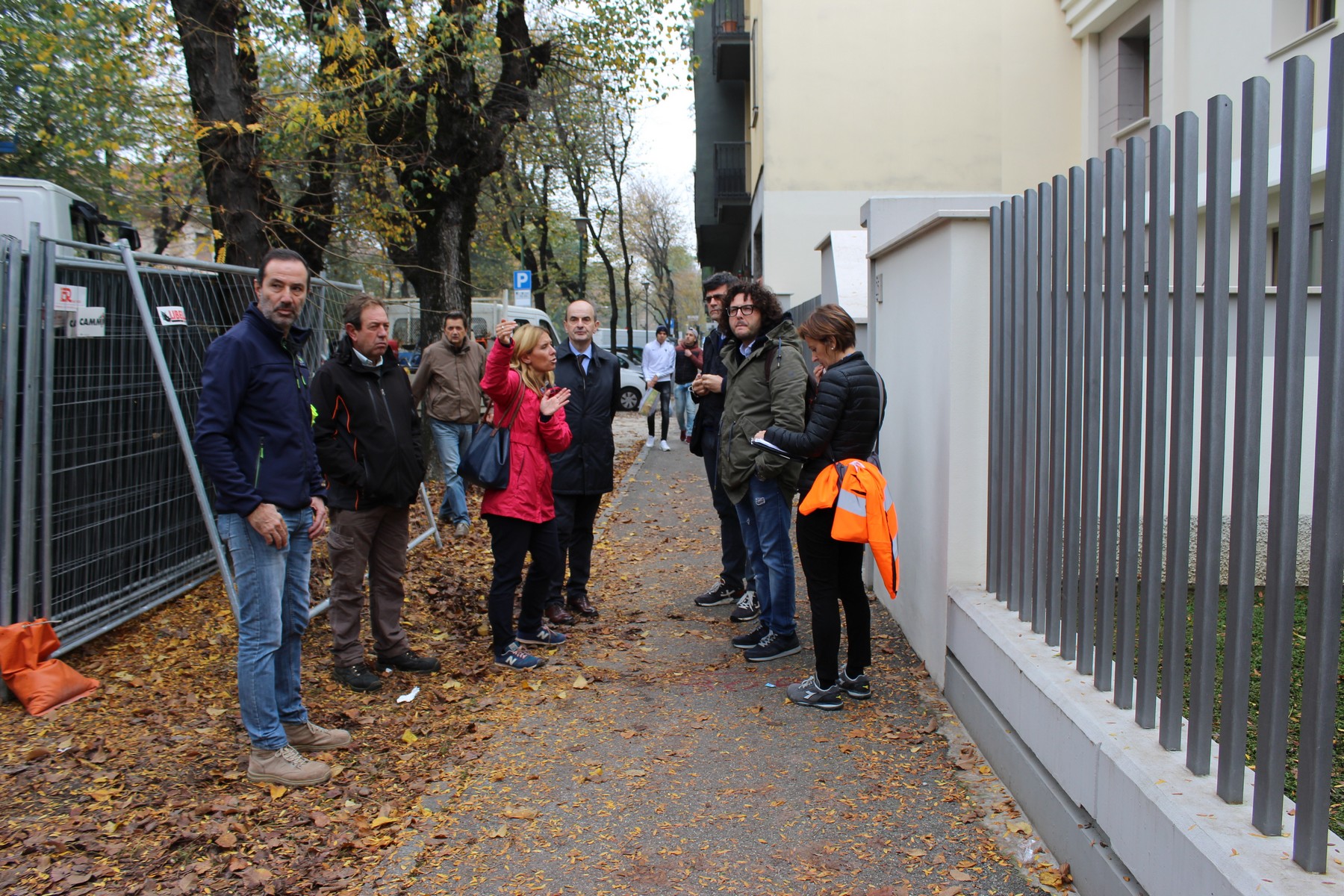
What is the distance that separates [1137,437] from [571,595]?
431cm

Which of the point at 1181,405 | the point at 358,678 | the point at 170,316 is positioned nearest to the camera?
the point at 1181,405

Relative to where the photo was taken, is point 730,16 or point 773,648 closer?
point 773,648

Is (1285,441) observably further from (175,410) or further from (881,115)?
(881,115)

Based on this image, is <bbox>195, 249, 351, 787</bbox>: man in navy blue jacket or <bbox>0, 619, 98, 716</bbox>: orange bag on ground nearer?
<bbox>195, 249, 351, 787</bbox>: man in navy blue jacket

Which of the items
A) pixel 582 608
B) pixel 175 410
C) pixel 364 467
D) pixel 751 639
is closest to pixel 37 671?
pixel 175 410

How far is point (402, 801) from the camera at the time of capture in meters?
3.99

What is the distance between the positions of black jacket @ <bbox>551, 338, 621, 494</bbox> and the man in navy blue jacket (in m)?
2.24

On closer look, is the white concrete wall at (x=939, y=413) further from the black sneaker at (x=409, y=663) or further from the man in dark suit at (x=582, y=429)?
the black sneaker at (x=409, y=663)

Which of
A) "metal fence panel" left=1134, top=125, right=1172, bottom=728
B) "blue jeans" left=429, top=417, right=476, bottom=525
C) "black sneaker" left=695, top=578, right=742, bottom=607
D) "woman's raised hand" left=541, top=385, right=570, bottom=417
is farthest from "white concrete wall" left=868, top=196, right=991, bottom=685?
"blue jeans" left=429, top=417, right=476, bottom=525

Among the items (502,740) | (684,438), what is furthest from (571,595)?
(684,438)

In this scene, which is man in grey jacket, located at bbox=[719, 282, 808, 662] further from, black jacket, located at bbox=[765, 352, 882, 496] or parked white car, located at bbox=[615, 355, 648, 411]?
parked white car, located at bbox=[615, 355, 648, 411]

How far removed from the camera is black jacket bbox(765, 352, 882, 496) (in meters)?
4.68

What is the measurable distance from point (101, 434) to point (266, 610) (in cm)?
235

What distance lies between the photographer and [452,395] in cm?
912
